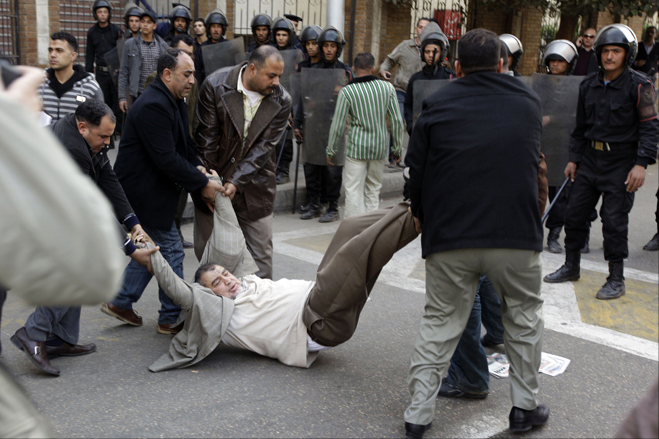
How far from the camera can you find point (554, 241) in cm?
700

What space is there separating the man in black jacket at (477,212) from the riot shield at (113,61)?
7.93m

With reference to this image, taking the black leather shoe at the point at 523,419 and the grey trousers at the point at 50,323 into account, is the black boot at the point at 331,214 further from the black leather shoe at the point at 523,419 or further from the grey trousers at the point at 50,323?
the black leather shoe at the point at 523,419

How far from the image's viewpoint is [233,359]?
4.02m

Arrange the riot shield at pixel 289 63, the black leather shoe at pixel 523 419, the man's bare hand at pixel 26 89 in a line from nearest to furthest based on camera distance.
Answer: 1. the man's bare hand at pixel 26 89
2. the black leather shoe at pixel 523 419
3. the riot shield at pixel 289 63

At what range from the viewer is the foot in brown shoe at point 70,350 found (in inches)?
151

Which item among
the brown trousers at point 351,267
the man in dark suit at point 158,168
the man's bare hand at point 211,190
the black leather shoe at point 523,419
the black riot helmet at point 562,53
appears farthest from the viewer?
the black riot helmet at point 562,53

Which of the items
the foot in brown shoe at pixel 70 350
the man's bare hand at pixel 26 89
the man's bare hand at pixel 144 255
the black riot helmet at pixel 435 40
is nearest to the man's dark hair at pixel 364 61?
the black riot helmet at pixel 435 40

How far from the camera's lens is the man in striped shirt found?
6719 millimetres

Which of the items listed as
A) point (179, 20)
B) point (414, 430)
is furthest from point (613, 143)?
point (179, 20)

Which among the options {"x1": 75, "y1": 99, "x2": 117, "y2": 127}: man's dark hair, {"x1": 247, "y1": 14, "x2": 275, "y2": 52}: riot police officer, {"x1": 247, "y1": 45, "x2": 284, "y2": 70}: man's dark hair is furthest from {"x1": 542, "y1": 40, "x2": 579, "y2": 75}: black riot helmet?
{"x1": 75, "y1": 99, "x2": 117, "y2": 127}: man's dark hair

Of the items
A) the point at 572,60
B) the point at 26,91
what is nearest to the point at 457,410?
the point at 26,91

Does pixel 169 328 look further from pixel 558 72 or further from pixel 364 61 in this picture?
pixel 558 72

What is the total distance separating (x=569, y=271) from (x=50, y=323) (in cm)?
430

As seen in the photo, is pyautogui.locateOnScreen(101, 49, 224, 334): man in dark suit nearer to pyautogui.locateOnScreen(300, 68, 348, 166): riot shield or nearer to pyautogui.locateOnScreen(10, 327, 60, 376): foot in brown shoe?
pyautogui.locateOnScreen(10, 327, 60, 376): foot in brown shoe
